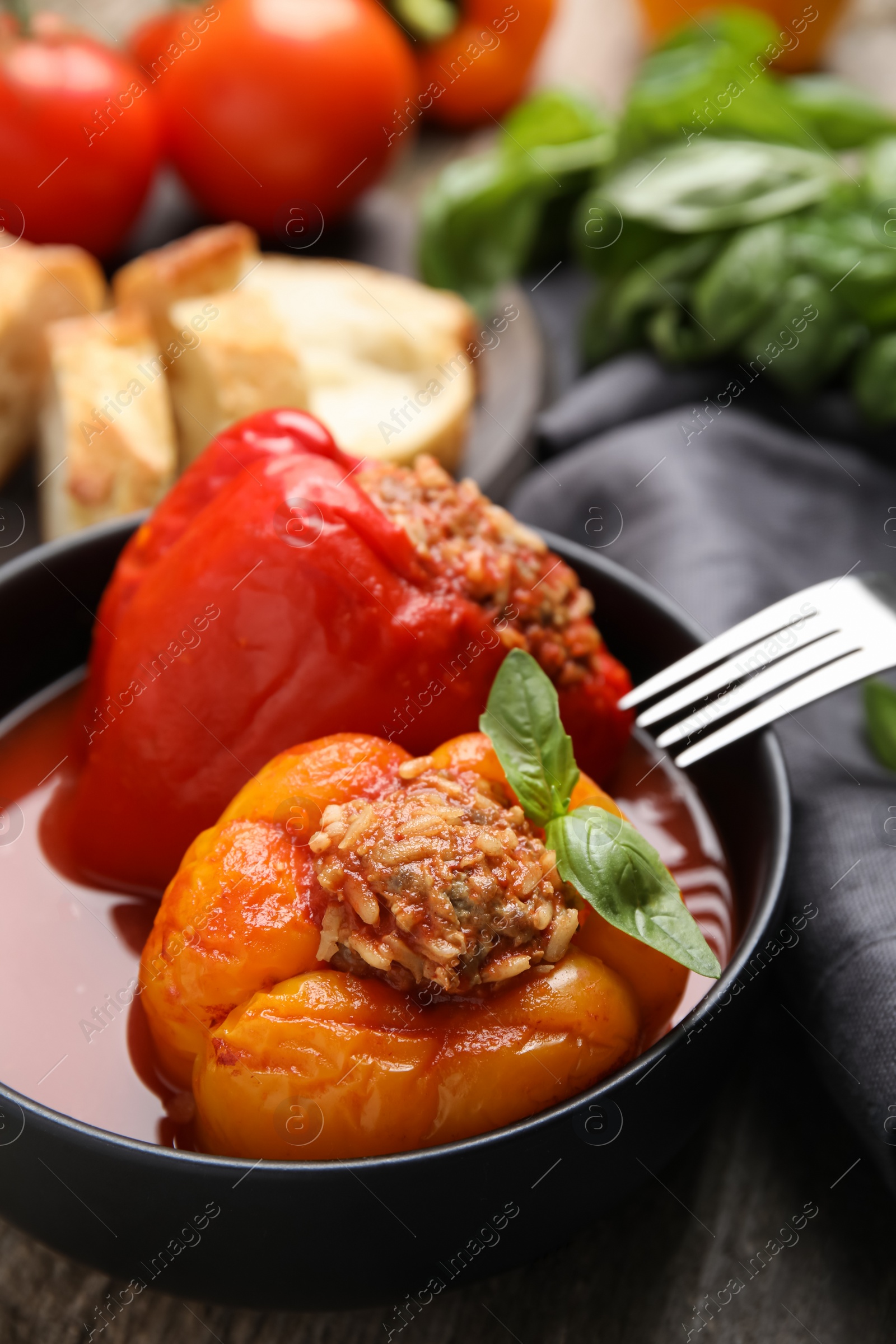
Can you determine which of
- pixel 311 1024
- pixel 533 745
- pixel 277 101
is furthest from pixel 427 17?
pixel 311 1024

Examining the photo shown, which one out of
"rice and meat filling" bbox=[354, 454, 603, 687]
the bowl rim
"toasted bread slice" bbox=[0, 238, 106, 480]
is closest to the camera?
the bowl rim

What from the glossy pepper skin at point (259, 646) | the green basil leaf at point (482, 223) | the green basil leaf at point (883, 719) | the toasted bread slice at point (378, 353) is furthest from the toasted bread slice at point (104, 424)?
the green basil leaf at point (883, 719)

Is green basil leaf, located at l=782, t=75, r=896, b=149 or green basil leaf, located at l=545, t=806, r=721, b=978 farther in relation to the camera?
green basil leaf, located at l=782, t=75, r=896, b=149

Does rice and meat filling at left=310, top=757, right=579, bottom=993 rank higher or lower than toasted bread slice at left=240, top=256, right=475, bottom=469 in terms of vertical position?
higher

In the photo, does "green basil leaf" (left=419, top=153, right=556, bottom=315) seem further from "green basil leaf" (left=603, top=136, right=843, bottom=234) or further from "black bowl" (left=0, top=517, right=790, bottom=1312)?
"black bowl" (left=0, top=517, right=790, bottom=1312)

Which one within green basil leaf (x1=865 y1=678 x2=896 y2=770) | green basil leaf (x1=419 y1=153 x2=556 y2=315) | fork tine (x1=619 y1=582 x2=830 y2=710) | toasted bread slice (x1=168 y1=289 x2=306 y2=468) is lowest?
green basil leaf (x1=865 y1=678 x2=896 y2=770)

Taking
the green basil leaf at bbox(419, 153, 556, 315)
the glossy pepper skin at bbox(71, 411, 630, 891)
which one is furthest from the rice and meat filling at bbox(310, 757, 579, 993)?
the green basil leaf at bbox(419, 153, 556, 315)

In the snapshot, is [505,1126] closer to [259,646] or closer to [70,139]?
[259,646]

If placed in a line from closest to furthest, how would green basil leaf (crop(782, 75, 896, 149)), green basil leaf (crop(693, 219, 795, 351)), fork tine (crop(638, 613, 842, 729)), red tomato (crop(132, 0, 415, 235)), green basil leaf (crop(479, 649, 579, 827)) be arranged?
1. green basil leaf (crop(479, 649, 579, 827))
2. fork tine (crop(638, 613, 842, 729))
3. green basil leaf (crop(693, 219, 795, 351))
4. green basil leaf (crop(782, 75, 896, 149))
5. red tomato (crop(132, 0, 415, 235))
